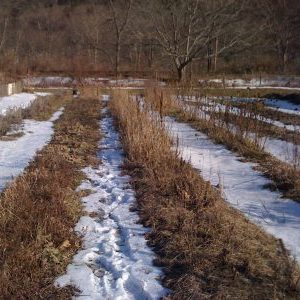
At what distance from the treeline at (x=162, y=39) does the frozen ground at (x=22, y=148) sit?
23.9 meters

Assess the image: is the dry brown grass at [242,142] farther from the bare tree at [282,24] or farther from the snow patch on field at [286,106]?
the bare tree at [282,24]

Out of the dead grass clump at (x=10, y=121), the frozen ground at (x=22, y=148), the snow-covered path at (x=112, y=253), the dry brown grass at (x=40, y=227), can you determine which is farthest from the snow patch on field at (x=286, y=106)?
the snow-covered path at (x=112, y=253)

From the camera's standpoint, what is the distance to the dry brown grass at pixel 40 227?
3541 millimetres

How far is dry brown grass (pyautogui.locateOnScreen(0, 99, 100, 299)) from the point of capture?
11.6 feet

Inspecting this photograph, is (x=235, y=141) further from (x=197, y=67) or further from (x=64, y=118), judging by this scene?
(x=197, y=67)

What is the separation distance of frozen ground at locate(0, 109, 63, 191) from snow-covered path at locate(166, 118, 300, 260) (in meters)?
2.74

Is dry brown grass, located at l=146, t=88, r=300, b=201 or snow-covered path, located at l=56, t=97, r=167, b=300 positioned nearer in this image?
snow-covered path, located at l=56, t=97, r=167, b=300

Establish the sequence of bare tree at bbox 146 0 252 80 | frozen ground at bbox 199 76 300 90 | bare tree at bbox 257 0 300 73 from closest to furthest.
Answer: frozen ground at bbox 199 76 300 90, bare tree at bbox 146 0 252 80, bare tree at bbox 257 0 300 73

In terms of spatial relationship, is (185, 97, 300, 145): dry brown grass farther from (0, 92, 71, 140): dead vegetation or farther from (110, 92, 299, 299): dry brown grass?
(0, 92, 71, 140): dead vegetation

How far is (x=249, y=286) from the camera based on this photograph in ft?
11.7

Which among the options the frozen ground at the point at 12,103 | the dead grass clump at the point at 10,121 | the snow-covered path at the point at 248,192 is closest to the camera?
the snow-covered path at the point at 248,192

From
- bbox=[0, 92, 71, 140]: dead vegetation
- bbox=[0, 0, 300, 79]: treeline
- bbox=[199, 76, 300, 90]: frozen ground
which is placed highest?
bbox=[0, 0, 300, 79]: treeline

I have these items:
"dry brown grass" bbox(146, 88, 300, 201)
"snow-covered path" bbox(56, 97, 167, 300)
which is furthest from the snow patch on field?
"snow-covered path" bbox(56, 97, 167, 300)

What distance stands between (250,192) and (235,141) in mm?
3208
